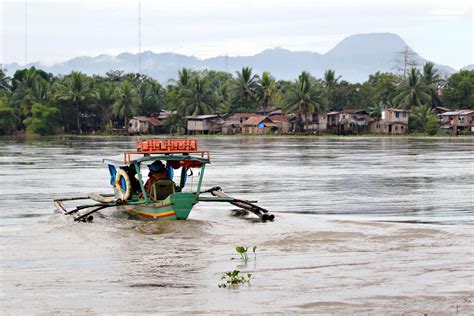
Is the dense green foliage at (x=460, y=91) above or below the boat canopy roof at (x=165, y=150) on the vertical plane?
above

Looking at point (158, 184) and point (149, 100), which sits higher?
point (149, 100)

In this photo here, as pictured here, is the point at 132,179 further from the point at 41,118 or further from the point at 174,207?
the point at 41,118

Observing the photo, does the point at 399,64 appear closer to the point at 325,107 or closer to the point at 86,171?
the point at 325,107

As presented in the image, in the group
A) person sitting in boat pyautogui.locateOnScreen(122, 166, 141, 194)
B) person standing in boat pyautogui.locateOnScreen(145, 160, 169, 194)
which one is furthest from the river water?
person standing in boat pyautogui.locateOnScreen(145, 160, 169, 194)

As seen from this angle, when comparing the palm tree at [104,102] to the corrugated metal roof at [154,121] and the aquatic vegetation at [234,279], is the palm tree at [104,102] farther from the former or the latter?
the aquatic vegetation at [234,279]

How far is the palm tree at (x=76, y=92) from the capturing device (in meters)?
99.1

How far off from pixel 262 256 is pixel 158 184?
4.88 metres

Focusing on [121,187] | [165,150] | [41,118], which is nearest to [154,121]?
[41,118]

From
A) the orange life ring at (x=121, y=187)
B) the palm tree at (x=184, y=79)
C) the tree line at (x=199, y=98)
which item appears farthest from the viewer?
the palm tree at (x=184, y=79)

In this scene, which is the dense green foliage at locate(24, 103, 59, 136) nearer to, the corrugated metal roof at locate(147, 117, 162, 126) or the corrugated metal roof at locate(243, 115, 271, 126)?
the corrugated metal roof at locate(147, 117, 162, 126)

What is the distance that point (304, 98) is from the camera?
91312mm

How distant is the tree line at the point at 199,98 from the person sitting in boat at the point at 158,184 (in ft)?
240

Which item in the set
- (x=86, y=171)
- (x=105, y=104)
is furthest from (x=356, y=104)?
(x=86, y=171)

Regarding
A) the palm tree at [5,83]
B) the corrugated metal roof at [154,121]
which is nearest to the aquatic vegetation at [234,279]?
the corrugated metal roof at [154,121]
